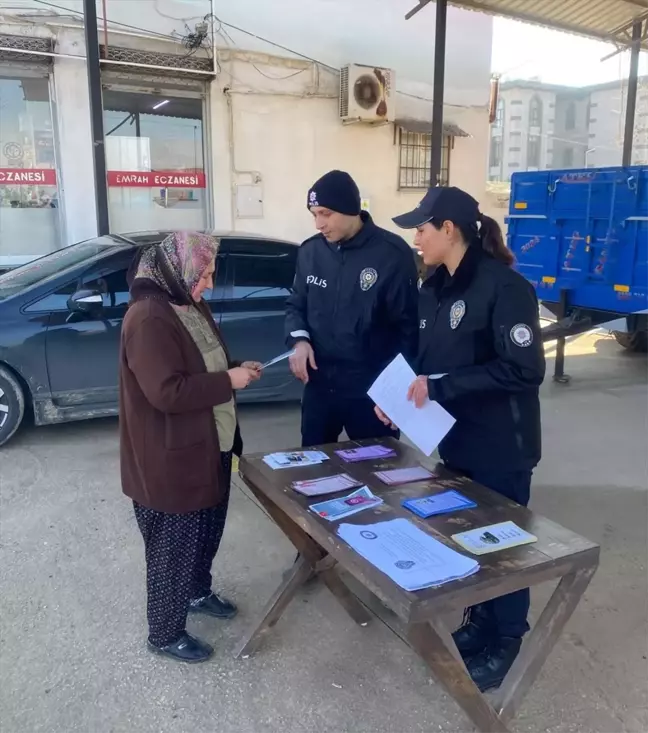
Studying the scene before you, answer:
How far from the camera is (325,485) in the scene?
7.00 ft

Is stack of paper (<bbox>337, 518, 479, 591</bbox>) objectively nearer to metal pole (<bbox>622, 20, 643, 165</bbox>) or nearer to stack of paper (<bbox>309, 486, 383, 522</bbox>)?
stack of paper (<bbox>309, 486, 383, 522</bbox>)

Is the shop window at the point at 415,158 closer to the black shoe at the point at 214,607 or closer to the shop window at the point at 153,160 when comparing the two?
the shop window at the point at 153,160

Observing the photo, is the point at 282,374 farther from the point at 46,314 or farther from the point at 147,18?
the point at 147,18

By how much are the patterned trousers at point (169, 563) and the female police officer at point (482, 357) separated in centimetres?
91

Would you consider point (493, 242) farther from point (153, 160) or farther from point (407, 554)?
point (153, 160)

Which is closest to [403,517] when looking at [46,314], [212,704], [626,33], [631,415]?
[212,704]

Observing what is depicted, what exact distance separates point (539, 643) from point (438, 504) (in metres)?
0.50

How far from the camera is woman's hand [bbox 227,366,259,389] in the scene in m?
2.33

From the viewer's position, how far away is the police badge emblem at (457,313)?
2.21 m

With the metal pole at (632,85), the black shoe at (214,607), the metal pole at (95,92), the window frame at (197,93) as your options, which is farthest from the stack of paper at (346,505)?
the metal pole at (632,85)

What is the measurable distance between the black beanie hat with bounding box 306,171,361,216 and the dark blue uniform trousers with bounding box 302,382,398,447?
762 mm

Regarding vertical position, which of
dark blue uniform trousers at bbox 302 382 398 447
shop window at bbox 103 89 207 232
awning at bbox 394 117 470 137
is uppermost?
awning at bbox 394 117 470 137

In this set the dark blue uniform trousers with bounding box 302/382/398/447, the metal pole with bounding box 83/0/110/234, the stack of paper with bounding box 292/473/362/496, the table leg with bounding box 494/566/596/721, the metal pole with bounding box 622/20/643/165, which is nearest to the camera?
the table leg with bounding box 494/566/596/721

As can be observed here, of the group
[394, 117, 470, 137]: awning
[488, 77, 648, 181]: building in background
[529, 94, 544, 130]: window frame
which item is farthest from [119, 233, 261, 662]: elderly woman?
[529, 94, 544, 130]: window frame
